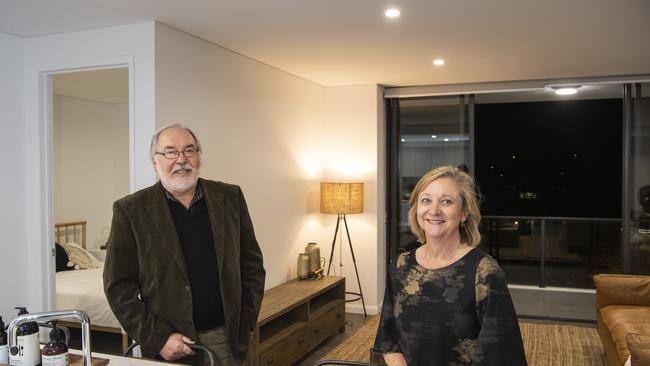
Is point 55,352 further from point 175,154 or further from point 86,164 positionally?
point 86,164

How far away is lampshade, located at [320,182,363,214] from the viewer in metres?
5.47

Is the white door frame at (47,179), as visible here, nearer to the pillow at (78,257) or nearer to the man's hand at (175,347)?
the pillow at (78,257)

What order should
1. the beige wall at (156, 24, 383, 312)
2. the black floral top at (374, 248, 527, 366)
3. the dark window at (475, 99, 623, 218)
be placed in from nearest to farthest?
the black floral top at (374, 248, 527, 366), the beige wall at (156, 24, 383, 312), the dark window at (475, 99, 623, 218)

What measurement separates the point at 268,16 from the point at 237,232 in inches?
57.8

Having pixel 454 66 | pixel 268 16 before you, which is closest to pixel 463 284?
pixel 268 16

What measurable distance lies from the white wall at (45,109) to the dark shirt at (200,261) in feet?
3.76

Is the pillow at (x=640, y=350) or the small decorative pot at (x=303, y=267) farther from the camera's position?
the small decorative pot at (x=303, y=267)

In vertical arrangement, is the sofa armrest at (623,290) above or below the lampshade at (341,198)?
below

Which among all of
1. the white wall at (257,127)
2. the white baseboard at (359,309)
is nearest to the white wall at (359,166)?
the white baseboard at (359,309)

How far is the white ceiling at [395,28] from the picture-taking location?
3078 mm

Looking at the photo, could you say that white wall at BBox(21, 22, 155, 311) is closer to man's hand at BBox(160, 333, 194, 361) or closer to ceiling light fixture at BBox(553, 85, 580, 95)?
man's hand at BBox(160, 333, 194, 361)

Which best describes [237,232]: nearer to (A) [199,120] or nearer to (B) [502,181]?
(A) [199,120]

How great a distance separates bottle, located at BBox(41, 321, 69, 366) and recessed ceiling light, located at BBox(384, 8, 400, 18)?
2353 mm

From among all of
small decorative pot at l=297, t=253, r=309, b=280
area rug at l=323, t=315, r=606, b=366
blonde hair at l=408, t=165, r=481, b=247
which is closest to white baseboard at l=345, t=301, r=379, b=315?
area rug at l=323, t=315, r=606, b=366
